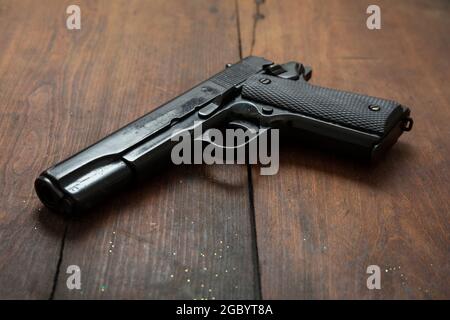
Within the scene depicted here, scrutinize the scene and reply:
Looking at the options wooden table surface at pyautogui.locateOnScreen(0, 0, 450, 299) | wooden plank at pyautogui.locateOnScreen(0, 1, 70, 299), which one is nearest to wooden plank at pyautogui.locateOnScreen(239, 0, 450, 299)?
wooden table surface at pyautogui.locateOnScreen(0, 0, 450, 299)

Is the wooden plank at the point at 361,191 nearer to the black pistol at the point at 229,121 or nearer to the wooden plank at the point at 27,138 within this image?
the black pistol at the point at 229,121

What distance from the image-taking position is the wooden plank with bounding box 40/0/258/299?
1.03 meters

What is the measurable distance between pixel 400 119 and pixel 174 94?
59 centimetres

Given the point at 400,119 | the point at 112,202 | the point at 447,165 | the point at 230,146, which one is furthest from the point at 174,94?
the point at 447,165

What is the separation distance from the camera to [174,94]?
1.51 metres

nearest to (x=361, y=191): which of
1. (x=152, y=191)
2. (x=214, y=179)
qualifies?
(x=214, y=179)

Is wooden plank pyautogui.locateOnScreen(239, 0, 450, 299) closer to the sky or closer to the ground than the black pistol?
closer to the ground

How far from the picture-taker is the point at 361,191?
1221mm

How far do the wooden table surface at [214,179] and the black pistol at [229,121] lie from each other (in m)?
0.07

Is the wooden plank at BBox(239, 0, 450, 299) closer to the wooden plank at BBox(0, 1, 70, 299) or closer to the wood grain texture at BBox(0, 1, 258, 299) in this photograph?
the wood grain texture at BBox(0, 1, 258, 299)

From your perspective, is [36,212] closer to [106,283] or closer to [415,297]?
[106,283]

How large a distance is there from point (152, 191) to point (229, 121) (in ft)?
0.86

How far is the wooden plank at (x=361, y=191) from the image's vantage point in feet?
3.43

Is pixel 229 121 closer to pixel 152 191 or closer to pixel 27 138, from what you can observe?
pixel 152 191
